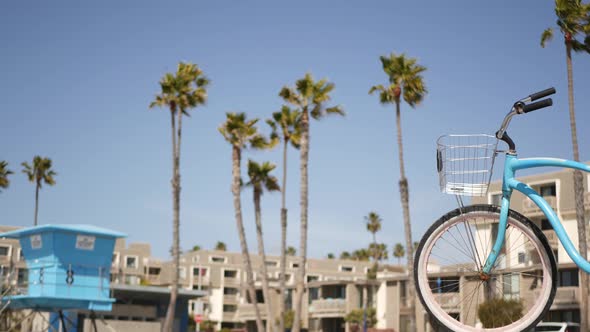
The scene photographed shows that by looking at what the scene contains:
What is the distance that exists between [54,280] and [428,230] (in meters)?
18.2

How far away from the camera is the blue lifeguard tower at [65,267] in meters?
23.2

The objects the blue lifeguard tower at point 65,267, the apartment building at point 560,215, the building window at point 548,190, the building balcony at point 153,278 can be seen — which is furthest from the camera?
the building balcony at point 153,278

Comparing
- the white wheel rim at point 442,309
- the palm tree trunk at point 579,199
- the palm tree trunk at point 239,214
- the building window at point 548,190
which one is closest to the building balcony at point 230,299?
the palm tree trunk at point 239,214

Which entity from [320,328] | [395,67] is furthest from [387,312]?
[395,67]

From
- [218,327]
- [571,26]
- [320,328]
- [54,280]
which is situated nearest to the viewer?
[54,280]

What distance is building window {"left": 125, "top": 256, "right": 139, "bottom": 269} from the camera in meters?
106

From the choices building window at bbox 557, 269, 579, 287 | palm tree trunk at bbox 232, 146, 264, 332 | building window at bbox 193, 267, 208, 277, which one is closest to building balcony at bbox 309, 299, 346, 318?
palm tree trunk at bbox 232, 146, 264, 332

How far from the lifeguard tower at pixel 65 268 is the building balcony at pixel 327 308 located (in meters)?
49.9

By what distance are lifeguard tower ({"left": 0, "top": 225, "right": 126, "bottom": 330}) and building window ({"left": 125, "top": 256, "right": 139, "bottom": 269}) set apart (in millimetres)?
82757

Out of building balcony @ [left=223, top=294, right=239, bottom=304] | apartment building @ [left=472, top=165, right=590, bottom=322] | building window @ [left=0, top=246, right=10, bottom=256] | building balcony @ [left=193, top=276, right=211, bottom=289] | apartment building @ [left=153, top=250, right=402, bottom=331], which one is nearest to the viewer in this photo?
apartment building @ [left=472, top=165, right=590, bottom=322]

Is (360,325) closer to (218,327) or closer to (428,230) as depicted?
(218,327)

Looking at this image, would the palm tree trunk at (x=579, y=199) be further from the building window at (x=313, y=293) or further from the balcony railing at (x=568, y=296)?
the building window at (x=313, y=293)

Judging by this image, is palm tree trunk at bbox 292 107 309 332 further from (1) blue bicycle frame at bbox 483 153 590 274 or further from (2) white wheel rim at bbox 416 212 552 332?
(1) blue bicycle frame at bbox 483 153 590 274

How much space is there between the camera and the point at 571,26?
130 ft
